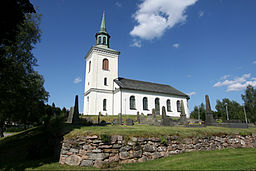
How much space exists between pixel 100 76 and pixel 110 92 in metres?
4.03

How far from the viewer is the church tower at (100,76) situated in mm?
31569

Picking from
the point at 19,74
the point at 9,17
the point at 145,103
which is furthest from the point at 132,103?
the point at 9,17

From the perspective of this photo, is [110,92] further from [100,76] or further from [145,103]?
[145,103]

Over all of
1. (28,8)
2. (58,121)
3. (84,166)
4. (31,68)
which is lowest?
(84,166)

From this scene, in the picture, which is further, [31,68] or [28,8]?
[31,68]

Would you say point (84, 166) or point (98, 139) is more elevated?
point (98, 139)

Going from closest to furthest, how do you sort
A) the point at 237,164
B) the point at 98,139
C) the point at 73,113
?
the point at 237,164 → the point at 98,139 → the point at 73,113

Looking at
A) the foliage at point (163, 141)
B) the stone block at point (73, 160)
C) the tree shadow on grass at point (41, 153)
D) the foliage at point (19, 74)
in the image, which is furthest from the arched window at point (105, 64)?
the stone block at point (73, 160)

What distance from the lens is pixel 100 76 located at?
33375mm

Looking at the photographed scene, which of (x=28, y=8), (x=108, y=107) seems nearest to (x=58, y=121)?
(x=28, y=8)

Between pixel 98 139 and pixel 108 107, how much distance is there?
25.3 meters

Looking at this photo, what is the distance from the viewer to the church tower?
31569 millimetres

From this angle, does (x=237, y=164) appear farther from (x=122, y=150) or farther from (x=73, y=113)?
(x=73, y=113)

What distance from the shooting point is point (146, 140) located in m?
7.87
